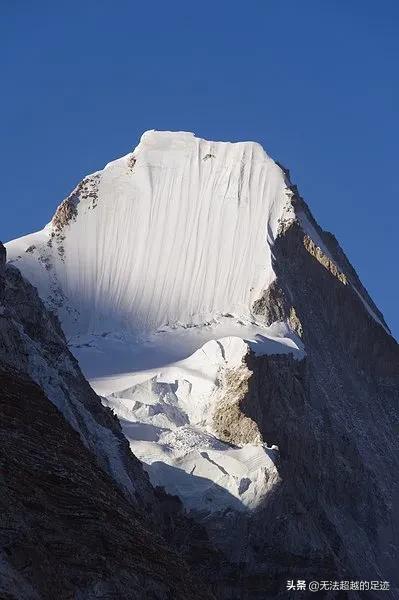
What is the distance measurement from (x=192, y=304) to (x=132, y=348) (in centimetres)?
721

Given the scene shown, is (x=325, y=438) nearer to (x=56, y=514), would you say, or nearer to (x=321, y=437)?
(x=321, y=437)

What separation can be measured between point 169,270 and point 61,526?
78557 mm

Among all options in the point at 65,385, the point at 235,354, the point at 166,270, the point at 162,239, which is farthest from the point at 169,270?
the point at 65,385

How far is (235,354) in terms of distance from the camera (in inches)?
4304

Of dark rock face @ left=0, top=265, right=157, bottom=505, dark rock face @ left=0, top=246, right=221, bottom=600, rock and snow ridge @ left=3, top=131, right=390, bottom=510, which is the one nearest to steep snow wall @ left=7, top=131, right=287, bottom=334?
rock and snow ridge @ left=3, top=131, right=390, bottom=510

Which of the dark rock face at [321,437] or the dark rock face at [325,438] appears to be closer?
the dark rock face at [321,437]

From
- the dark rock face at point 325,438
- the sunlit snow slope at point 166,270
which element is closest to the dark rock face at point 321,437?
the dark rock face at point 325,438

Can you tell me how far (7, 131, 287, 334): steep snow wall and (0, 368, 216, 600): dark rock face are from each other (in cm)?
6434

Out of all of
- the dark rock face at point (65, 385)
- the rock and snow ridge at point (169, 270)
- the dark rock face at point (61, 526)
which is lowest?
the dark rock face at point (61, 526)

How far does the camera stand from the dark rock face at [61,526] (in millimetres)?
46125

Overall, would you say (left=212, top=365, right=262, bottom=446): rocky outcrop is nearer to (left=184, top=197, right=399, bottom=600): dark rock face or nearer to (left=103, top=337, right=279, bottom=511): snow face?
(left=103, top=337, right=279, bottom=511): snow face

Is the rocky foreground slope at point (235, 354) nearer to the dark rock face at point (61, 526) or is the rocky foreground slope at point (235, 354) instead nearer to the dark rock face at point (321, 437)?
the dark rock face at point (321, 437)

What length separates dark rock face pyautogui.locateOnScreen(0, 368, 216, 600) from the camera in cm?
4612

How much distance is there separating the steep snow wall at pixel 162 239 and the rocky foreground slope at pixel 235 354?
0.13 m
